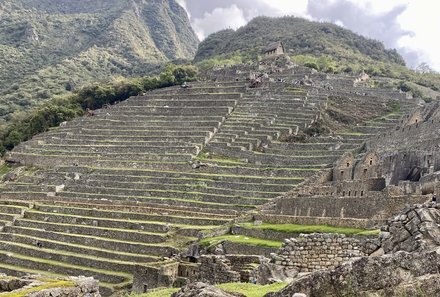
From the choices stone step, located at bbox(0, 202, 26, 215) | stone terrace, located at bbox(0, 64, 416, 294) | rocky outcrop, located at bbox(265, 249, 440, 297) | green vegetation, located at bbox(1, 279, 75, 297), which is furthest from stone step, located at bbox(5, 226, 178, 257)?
rocky outcrop, located at bbox(265, 249, 440, 297)

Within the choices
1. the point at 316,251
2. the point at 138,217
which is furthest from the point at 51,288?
the point at 138,217

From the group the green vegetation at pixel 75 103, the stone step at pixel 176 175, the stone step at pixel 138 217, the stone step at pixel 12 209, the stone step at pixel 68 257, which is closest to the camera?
the stone step at pixel 68 257

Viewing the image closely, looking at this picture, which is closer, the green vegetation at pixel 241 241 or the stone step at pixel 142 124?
the green vegetation at pixel 241 241

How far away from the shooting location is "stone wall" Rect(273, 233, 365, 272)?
9859mm

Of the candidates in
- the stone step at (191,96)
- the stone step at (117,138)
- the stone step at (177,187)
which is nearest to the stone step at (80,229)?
the stone step at (177,187)

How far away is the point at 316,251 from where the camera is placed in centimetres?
1009

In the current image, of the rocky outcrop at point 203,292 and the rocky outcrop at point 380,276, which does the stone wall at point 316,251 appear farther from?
the rocky outcrop at point 380,276

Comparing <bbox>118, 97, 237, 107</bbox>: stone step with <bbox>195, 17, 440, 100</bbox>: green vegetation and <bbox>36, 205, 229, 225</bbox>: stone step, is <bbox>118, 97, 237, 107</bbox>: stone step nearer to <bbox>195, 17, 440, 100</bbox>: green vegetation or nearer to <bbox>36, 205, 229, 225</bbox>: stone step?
<bbox>36, 205, 229, 225</bbox>: stone step

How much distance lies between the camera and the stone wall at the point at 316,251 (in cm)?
986

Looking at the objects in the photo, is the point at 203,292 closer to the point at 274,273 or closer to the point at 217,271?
the point at 274,273

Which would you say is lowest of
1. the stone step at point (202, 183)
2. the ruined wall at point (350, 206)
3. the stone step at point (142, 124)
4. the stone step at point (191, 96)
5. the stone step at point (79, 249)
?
the stone step at point (79, 249)

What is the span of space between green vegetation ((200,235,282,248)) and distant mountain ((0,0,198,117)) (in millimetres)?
64303

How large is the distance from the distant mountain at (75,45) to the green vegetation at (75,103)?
21.2 metres

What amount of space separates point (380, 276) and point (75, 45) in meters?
129
